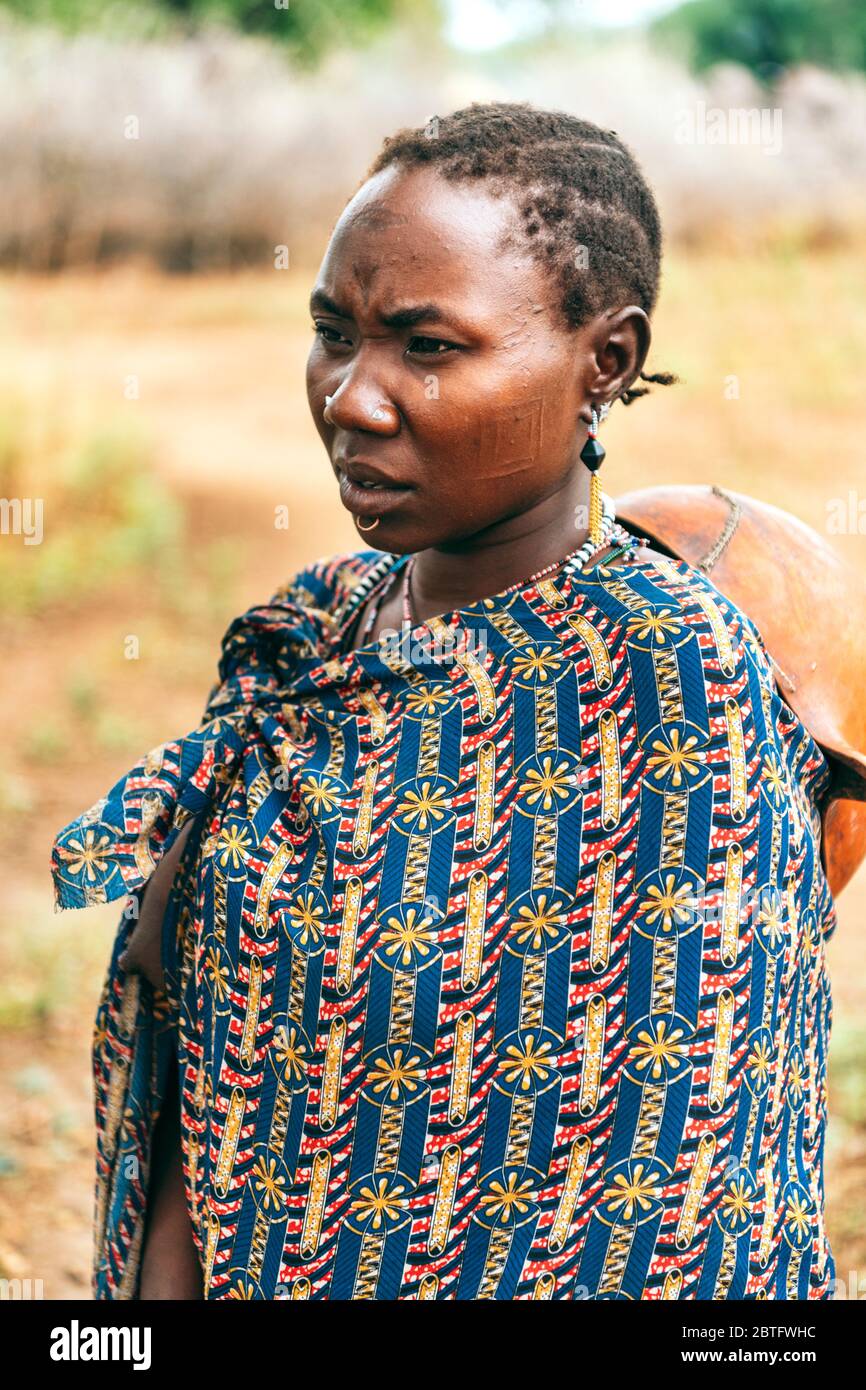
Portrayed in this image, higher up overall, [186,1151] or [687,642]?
[687,642]

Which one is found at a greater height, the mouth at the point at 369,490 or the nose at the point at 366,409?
the nose at the point at 366,409

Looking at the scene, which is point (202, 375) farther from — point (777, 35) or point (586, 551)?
point (777, 35)

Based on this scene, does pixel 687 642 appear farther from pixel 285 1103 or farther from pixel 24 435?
pixel 24 435

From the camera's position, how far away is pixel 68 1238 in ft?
11.5

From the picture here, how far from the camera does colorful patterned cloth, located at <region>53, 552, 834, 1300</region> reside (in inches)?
61.9

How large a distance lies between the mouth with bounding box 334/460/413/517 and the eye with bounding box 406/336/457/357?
13 centimetres

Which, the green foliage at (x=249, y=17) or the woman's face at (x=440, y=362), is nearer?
the woman's face at (x=440, y=362)

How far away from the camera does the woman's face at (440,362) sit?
1.55 metres

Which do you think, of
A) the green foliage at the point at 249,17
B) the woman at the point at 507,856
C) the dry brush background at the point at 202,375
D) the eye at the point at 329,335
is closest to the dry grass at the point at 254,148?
the dry brush background at the point at 202,375

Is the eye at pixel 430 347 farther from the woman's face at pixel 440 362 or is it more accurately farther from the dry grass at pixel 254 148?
Answer: the dry grass at pixel 254 148

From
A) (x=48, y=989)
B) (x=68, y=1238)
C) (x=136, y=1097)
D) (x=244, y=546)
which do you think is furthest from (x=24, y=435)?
(x=136, y=1097)

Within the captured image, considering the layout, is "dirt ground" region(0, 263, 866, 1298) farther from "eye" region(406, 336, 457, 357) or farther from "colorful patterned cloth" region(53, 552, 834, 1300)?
"eye" region(406, 336, 457, 357)

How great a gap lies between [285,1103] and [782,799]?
25.7 inches

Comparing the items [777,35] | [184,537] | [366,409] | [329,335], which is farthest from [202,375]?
[777,35]
